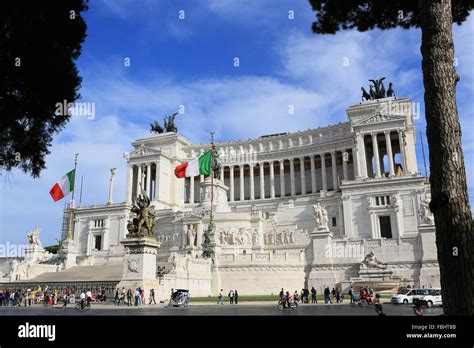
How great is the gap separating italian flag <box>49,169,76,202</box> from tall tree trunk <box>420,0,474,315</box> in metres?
47.3

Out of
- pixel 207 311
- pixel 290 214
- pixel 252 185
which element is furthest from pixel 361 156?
pixel 207 311

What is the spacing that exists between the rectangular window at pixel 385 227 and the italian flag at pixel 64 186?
3783cm

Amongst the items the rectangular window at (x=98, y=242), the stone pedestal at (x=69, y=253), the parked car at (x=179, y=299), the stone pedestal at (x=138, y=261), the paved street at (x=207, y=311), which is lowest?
the paved street at (x=207, y=311)

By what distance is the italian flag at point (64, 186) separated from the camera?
49.0 m

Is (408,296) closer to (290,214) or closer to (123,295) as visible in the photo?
(123,295)

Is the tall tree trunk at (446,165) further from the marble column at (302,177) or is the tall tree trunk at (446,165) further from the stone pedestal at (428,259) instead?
the marble column at (302,177)

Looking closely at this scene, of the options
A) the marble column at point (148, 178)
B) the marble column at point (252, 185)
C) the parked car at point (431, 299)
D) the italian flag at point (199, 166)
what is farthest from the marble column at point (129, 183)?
the parked car at point (431, 299)

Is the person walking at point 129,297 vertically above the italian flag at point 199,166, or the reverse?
the italian flag at point 199,166

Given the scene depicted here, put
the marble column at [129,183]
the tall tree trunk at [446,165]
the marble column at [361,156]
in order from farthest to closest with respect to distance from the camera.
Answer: the marble column at [129,183] → the marble column at [361,156] → the tall tree trunk at [446,165]

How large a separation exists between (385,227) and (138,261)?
122 feet

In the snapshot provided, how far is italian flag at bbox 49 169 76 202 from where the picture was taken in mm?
48969

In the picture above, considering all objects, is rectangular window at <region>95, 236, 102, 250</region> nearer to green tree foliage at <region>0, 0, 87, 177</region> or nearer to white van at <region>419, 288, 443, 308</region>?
white van at <region>419, 288, 443, 308</region>

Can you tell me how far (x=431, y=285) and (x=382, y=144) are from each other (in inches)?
1573
